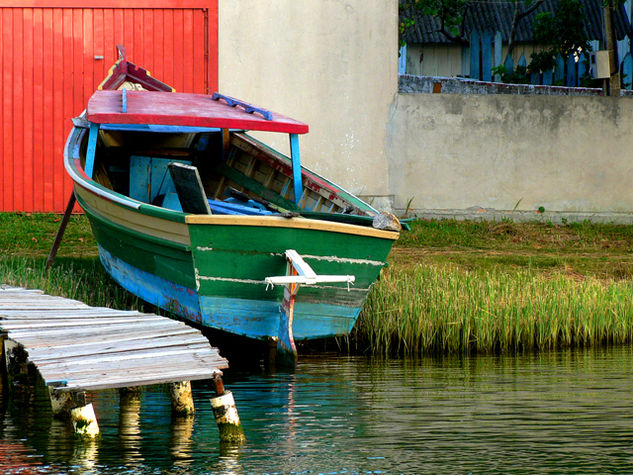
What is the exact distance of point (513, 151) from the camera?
15977 millimetres

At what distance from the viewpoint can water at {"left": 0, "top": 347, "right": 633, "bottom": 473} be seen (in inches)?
231

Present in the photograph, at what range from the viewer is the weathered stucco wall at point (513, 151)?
1595 cm

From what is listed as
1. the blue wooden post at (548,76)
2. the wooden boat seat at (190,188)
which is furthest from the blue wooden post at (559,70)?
the wooden boat seat at (190,188)

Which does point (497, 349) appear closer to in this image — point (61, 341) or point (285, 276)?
point (285, 276)

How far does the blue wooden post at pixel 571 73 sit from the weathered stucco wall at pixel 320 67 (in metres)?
8.40

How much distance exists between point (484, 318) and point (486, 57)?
1657 centimetres

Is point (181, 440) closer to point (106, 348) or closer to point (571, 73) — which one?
point (106, 348)

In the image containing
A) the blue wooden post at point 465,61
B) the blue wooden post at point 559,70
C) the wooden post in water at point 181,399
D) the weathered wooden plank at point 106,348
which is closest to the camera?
the weathered wooden plank at point 106,348

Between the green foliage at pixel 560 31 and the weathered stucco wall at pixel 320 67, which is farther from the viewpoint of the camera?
the green foliage at pixel 560 31

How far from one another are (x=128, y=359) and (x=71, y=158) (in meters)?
4.82

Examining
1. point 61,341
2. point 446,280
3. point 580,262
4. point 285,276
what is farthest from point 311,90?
point 61,341

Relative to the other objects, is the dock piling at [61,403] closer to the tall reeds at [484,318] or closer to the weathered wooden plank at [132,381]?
the weathered wooden plank at [132,381]

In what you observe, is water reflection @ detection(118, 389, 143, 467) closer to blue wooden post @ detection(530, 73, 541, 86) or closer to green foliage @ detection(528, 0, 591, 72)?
green foliage @ detection(528, 0, 591, 72)

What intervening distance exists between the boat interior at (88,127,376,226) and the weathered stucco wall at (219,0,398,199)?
10.3 feet
